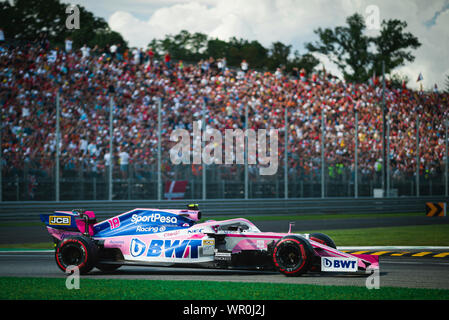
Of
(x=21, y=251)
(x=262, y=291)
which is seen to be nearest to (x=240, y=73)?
(x=21, y=251)

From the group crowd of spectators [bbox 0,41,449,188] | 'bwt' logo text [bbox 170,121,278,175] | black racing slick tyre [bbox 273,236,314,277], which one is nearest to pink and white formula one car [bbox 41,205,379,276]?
black racing slick tyre [bbox 273,236,314,277]

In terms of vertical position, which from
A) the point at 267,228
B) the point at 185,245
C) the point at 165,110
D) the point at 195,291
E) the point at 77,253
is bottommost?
the point at 267,228

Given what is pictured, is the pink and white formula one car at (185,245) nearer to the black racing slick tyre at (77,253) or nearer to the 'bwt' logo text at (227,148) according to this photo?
the black racing slick tyre at (77,253)

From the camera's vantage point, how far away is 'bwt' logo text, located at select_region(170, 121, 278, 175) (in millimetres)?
26312

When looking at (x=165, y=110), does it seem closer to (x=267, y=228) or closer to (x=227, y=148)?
(x=227, y=148)

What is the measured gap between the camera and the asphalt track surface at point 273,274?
941cm

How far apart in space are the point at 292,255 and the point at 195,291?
6.53ft

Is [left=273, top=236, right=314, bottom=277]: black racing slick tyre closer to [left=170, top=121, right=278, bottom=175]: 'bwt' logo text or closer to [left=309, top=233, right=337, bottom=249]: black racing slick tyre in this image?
[left=309, top=233, right=337, bottom=249]: black racing slick tyre

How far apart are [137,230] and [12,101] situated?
706 inches

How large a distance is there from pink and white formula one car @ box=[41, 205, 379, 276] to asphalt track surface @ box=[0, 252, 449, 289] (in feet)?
0.67

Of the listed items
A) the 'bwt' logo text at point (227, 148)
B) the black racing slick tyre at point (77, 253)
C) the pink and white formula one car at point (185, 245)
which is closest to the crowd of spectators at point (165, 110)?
the 'bwt' logo text at point (227, 148)

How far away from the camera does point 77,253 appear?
1057cm

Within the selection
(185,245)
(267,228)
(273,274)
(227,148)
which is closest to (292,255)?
(273,274)

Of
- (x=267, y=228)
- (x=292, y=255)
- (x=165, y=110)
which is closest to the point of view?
(x=292, y=255)
